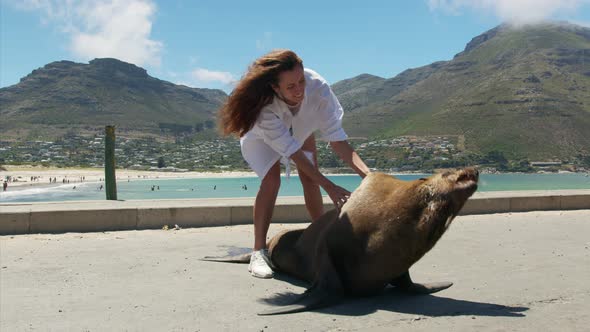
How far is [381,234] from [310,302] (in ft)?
2.13

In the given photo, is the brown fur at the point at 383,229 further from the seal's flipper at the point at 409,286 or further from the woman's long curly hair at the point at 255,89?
the woman's long curly hair at the point at 255,89

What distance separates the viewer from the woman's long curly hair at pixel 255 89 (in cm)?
448

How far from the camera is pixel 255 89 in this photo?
14.8 feet

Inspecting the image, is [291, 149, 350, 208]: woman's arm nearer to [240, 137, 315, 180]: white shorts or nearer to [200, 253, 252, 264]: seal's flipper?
[240, 137, 315, 180]: white shorts

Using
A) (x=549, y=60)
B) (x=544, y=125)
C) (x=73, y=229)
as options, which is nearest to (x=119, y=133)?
(x=544, y=125)

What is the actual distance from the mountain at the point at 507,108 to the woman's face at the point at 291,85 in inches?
4510

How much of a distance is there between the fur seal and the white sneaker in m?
0.60

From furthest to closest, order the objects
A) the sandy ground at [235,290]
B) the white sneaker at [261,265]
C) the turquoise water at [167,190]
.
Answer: the turquoise water at [167,190] → the white sneaker at [261,265] → the sandy ground at [235,290]

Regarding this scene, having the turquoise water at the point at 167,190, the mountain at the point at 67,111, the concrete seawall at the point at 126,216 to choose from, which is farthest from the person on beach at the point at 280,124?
the mountain at the point at 67,111

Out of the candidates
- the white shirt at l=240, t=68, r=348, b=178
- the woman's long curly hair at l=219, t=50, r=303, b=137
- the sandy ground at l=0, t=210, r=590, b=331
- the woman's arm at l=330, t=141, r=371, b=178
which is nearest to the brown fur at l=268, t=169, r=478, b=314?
the sandy ground at l=0, t=210, r=590, b=331

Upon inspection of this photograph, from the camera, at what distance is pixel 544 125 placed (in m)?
122

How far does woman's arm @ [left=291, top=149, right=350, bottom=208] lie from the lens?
420 cm

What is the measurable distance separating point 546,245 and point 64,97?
7673 inches

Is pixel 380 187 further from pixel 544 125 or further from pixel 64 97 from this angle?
pixel 64 97
